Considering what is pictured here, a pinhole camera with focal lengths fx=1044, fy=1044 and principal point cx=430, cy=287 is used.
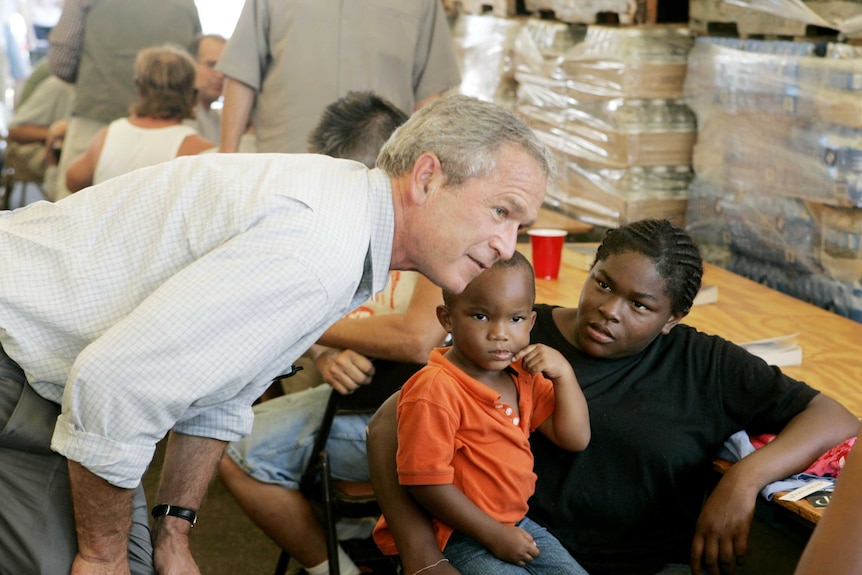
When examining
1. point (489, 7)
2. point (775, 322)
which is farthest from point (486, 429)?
Answer: point (489, 7)

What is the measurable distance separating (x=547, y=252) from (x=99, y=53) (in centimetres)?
336

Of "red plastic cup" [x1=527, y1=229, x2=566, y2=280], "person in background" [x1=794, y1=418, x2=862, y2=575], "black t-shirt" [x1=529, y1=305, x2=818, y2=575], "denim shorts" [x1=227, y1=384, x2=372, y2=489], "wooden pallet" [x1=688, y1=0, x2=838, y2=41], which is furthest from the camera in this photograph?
"red plastic cup" [x1=527, y1=229, x2=566, y2=280]

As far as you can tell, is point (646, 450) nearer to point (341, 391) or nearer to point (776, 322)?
point (341, 391)

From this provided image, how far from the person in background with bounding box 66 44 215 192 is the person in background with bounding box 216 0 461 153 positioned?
0.73 m

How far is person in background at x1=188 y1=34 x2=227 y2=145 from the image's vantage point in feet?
19.0

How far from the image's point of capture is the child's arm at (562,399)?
2.28 m

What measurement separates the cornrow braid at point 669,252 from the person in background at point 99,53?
13.3 feet

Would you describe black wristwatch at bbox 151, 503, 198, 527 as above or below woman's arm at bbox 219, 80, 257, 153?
below

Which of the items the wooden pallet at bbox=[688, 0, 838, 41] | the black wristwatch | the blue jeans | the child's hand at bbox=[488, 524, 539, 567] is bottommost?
the blue jeans

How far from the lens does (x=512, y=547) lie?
2.20 metres

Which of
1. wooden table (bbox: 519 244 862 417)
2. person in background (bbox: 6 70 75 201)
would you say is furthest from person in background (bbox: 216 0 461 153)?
person in background (bbox: 6 70 75 201)

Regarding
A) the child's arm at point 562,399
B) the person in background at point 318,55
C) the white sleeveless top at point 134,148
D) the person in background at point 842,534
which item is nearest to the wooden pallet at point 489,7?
the person in background at point 318,55

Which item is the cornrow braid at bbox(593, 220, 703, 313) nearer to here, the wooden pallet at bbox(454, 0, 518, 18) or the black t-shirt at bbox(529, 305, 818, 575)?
the black t-shirt at bbox(529, 305, 818, 575)

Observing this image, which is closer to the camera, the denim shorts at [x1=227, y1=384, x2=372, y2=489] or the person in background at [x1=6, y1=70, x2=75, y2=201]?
the denim shorts at [x1=227, y1=384, x2=372, y2=489]
